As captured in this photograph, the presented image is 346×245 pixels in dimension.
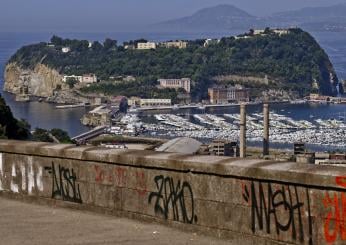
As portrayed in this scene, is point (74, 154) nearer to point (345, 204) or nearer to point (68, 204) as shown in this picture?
point (68, 204)

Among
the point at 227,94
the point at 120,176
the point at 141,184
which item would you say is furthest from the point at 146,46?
the point at 141,184

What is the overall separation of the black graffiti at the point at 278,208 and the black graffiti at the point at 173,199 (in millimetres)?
440

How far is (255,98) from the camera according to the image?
395 ft

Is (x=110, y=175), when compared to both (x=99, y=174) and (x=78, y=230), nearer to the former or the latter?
(x=99, y=174)

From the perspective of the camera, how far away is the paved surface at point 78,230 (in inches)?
209

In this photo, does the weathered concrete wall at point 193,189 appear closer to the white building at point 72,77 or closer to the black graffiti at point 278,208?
the black graffiti at point 278,208

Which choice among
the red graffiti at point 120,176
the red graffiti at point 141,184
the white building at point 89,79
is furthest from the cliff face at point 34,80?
the red graffiti at point 141,184

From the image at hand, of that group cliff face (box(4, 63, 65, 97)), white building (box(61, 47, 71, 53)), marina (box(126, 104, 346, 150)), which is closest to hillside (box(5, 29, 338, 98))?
white building (box(61, 47, 71, 53))

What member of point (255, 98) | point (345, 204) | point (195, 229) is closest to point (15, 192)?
point (195, 229)

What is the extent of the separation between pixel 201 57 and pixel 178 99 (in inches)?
760

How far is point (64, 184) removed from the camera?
6445mm

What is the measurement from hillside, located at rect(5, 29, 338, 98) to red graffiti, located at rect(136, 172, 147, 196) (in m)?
109

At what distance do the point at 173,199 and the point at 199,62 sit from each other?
126 meters

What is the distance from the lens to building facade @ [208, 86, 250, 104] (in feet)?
384
